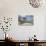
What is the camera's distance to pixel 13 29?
4445 millimetres

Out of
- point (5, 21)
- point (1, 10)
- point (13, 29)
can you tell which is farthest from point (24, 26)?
point (1, 10)

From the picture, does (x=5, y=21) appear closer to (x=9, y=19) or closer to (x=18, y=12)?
(x=9, y=19)

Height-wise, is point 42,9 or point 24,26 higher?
point 42,9

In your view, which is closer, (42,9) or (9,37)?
(9,37)

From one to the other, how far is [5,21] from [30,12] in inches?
36.4

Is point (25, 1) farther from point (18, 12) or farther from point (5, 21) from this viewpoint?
point (5, 21)

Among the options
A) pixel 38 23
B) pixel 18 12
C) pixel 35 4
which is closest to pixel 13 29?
pixel 18 12

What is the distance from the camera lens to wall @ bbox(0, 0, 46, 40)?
4441 millimetres

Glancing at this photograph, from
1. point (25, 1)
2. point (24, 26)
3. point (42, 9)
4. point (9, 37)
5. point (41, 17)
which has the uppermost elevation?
point (25, 1)

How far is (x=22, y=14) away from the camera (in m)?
4.49

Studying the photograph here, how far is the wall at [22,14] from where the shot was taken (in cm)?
444

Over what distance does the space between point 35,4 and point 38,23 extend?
0.69 m

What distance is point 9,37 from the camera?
425 centimetres

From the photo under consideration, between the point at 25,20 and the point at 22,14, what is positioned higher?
the point at 22,14
